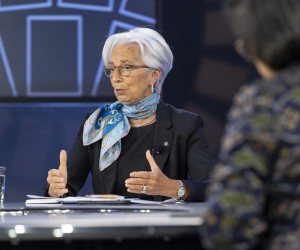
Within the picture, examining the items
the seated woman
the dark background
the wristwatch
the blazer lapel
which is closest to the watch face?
the wristwatch

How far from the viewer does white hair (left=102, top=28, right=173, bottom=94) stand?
3430 millimetres

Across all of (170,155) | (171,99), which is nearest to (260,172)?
(170,155)

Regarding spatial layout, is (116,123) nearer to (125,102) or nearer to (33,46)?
(125,102)

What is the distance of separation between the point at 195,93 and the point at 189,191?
186cm

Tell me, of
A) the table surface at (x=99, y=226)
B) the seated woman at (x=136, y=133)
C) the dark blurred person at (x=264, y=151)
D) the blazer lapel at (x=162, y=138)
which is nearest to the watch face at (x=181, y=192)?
the seated woman at (x=136, y=133)

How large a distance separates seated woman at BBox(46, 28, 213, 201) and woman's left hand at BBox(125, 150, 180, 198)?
0.52ft

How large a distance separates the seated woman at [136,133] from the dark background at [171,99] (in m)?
1.37

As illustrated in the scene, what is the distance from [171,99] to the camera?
4.89 m

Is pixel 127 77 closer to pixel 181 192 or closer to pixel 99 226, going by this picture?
pixel 181 192

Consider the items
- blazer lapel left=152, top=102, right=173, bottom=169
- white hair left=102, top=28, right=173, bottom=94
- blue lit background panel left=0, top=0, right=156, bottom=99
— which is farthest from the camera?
blue lit background panel left=0, top=0, right=156, bottom=99

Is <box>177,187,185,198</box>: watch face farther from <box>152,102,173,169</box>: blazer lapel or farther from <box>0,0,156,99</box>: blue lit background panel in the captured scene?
<box>0,0,156,99</box>: blue lit background panel

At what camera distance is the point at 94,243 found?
202 cm

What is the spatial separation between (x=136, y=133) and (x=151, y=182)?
46 cm

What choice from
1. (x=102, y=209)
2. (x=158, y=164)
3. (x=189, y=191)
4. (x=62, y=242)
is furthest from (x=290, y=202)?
(x=158, y=164)
